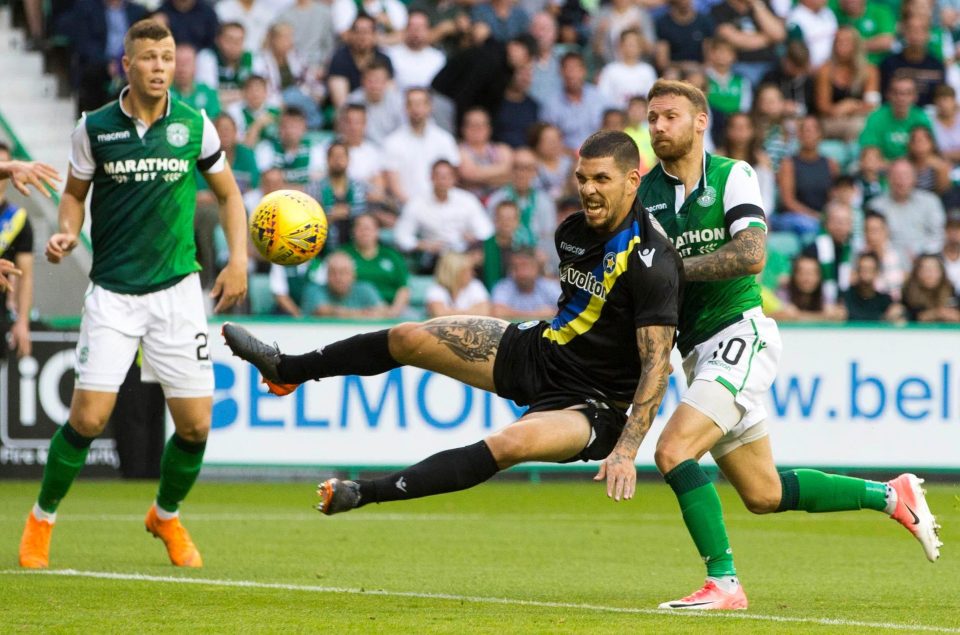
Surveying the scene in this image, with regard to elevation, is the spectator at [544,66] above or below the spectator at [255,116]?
above

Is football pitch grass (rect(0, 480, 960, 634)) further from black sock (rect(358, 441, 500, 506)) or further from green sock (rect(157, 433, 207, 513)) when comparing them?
black sock (rect(358, 441, 500, 506))

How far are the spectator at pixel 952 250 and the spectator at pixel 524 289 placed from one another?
4462 mm

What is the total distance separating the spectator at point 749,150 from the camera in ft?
57.8

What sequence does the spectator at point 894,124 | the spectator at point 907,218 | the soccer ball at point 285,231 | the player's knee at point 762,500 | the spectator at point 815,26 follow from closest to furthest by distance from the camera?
the player's knee at point 762,500, the soccer ball at point 285,231, the spectator at point 907,218, the spectator at point 894,124, the spectator at point 815,26

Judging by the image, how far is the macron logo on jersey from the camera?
8.58 m

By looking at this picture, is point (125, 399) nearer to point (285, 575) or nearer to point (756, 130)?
point (285, 575)

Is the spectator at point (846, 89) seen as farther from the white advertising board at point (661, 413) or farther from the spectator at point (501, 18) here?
the white advertising board at point (661, 413)

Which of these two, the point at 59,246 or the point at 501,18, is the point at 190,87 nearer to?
the point at 501,18

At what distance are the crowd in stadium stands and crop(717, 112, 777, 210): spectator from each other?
0.10ft

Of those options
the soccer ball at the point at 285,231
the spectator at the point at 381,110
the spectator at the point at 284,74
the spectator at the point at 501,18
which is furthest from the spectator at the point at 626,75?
the soccer ball at the point at 285,231

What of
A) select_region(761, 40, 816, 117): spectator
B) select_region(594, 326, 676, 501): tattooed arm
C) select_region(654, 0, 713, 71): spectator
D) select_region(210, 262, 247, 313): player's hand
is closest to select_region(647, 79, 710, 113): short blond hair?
select_region(594, 326, 676, 501): tattooed arm

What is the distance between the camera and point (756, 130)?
18.3 m

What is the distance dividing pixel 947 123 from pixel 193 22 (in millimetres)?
8848

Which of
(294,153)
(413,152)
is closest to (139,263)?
(294,153)
